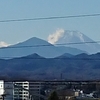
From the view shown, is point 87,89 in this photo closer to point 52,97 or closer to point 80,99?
point 80,99

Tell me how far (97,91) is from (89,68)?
166 meters

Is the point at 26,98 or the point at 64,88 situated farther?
the point at 64,88

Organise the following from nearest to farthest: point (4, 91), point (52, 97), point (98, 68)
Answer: point (52, 97) < point (4, 91) < point (98, 68)

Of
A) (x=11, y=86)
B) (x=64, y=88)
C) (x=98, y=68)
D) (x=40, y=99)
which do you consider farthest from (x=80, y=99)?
(x=98, y=68)

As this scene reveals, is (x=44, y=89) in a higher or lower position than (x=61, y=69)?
lower

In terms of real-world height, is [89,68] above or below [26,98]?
above

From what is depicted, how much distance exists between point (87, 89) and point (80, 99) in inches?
317

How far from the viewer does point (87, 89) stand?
3275 centimetres

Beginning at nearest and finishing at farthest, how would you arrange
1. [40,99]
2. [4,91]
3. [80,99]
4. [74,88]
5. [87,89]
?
[4,91] < [40,99] < [80,99] < [87,89] < [74,88]

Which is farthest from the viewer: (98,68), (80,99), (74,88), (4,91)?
(98,68)

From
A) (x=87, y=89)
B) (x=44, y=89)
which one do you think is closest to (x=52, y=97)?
(x=44, y=89)

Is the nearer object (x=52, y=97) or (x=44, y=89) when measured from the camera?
(x=52, y=97)

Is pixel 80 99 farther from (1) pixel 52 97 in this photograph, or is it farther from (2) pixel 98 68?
(2) pixel 98 68

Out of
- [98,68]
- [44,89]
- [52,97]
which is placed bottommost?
[52,97]
